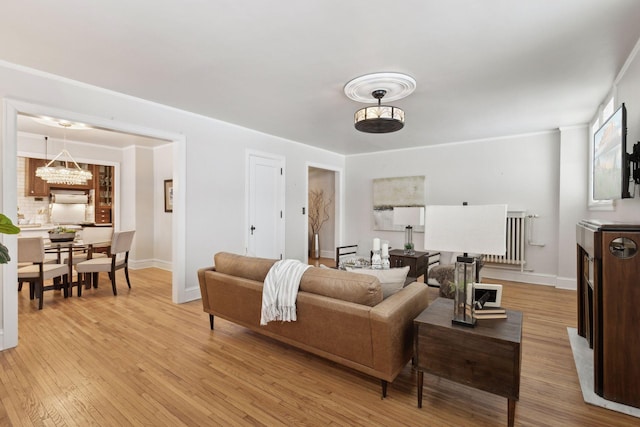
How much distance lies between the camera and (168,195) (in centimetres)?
634

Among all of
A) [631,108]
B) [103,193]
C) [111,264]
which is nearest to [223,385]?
[111,264]

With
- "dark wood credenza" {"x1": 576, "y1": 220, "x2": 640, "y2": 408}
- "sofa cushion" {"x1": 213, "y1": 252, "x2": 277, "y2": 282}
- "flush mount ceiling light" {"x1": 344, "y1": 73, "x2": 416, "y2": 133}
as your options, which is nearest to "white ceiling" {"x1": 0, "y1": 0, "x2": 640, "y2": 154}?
"flush mount ceiling light" {"x1": 344, "y1": 73, "x2": 416, "y2": 133}

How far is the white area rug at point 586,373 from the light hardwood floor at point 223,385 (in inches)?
2.0

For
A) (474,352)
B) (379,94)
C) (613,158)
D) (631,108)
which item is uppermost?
(379,94)

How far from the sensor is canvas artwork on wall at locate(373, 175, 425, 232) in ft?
20.3

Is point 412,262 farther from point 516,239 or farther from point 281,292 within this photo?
point 281,292

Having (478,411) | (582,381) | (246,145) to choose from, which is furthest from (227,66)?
(582,381)

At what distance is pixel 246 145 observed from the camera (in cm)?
494

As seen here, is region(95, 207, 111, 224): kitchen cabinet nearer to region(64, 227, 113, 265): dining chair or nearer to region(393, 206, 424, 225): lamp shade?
region(64, 227, 113, 265): dining chair

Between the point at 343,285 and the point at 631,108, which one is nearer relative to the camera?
the point at 343,285

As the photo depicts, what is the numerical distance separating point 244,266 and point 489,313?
1956 mm

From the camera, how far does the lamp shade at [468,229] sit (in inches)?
62.7

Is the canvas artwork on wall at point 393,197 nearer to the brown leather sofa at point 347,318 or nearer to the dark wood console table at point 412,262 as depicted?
the dark wood console table at point 412,262

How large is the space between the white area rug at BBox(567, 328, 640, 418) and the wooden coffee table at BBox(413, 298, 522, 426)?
74 cm
